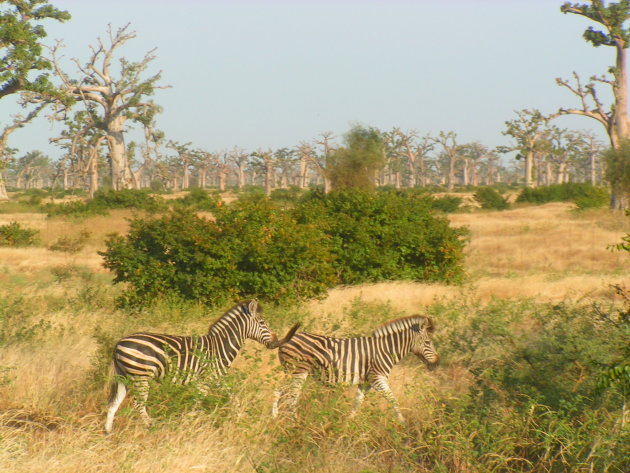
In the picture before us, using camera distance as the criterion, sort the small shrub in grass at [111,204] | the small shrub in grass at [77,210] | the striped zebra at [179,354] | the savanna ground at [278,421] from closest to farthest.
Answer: the savanna ground at [278,421] → the striped zebra at [179,354] → the small shrub in grass at [77,210] → the small shrub in grass at [111,204]

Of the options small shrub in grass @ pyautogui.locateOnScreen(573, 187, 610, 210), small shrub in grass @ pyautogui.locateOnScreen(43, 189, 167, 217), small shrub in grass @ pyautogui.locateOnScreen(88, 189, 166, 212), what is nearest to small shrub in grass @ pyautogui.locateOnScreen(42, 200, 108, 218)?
small shrub in grass @ pyautogui.locateOnScreen(43, 189, 167, 217)

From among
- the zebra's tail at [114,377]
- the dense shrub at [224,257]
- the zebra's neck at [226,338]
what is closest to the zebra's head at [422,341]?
the zebra's neck at [226,338]

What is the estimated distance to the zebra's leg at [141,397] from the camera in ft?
23.1

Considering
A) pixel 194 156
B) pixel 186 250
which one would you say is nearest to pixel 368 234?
pixel 186 250

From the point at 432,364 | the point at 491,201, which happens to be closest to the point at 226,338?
the point at 432,364

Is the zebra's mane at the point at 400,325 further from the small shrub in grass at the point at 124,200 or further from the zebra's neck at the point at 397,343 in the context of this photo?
the small shrub in grass at the point at 124,200

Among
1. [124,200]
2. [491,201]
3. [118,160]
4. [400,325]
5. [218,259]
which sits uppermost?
[118,160]

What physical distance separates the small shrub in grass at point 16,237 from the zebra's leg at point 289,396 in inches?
953

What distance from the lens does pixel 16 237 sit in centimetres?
2989

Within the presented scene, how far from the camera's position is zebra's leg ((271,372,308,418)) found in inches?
288

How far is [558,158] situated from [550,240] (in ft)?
303

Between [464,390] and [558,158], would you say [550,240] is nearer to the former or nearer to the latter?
[464,390]

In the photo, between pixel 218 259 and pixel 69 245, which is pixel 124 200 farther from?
pixel 218 259

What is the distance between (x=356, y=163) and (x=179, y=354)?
41610mm
